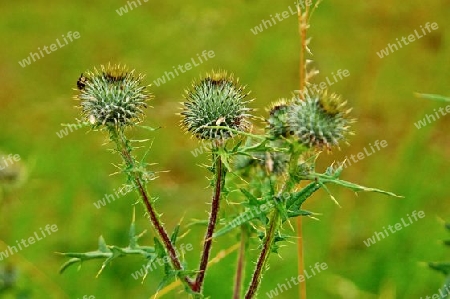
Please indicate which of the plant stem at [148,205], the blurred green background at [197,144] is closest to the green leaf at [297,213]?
the plant stem at [148,205]

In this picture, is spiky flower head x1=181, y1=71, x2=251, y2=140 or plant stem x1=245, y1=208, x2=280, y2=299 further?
spiky flower head x1=181, y1=71, x2=251, y2=140

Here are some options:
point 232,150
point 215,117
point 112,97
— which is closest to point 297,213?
point 232,150

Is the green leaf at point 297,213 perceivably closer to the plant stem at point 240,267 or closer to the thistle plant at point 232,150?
the thistle plant at point 232,150

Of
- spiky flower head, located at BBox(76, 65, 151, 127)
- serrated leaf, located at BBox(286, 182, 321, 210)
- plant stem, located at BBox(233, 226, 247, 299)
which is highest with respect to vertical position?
spiky flower head, located at BBox(76, 65, 151, 127)

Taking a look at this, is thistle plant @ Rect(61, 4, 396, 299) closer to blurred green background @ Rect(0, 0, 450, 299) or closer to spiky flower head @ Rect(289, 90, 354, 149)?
spiky flower head @ Rect(289, 90, 354, 149)

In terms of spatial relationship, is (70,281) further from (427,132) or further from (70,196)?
(427,132)

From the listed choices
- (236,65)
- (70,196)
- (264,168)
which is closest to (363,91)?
(236,65)

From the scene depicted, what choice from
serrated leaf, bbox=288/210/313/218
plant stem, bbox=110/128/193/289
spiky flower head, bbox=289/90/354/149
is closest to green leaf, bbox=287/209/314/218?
serrated leaf, bbox=288/210/313/218
